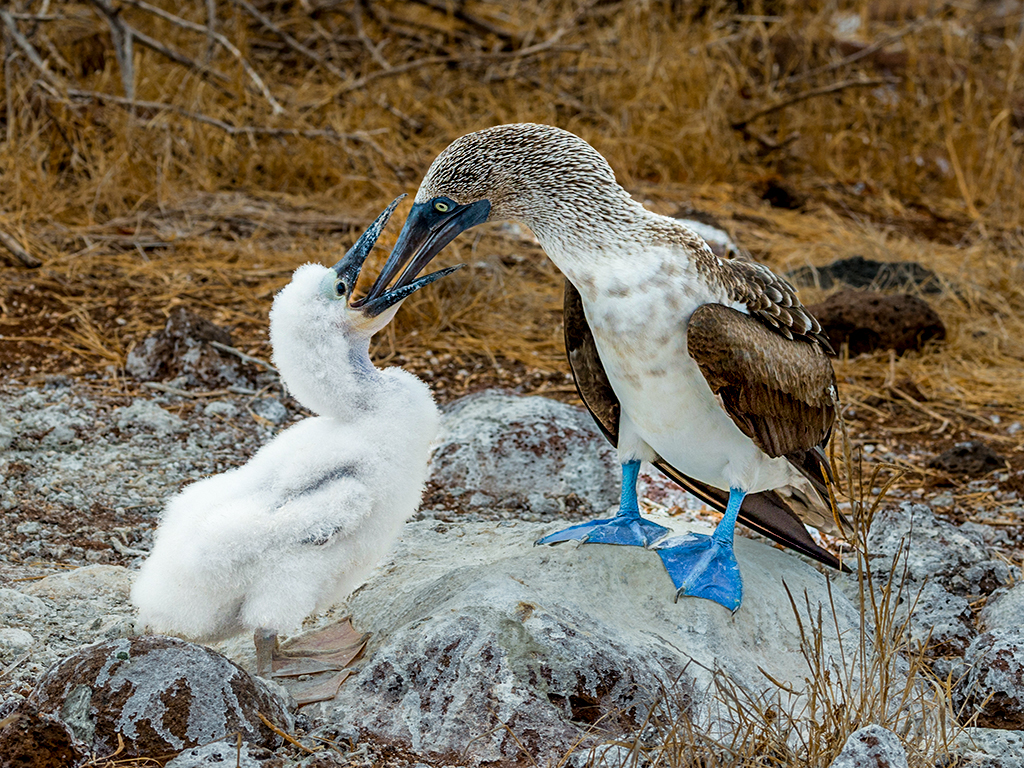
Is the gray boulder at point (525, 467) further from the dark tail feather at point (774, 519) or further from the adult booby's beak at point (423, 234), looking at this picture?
the adult booby's beak at point (423, 234)

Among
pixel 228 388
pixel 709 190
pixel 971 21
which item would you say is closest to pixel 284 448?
pixel 228 388

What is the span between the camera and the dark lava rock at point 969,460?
15.2ft

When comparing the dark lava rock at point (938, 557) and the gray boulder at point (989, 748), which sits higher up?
the dark lava rock at point (938, 557)

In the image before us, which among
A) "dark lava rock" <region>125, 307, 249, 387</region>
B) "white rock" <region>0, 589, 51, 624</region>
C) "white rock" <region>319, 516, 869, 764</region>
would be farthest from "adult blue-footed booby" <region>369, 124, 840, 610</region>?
"dark lava rock" <region>125, 307, 249, 387</region>

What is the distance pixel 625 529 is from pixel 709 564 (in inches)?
12.8

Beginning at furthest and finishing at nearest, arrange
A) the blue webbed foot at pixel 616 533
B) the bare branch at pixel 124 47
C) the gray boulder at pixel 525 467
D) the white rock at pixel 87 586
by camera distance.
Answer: the bare branch at pixel 124 47, the gray boulder at pixel 525 467, the blue webbed foot at pixel 616 533, the white rock at pixel 87 586

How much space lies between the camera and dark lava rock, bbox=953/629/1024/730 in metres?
2.94

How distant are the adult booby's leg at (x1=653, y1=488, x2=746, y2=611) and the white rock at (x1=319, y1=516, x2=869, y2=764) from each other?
4 cm

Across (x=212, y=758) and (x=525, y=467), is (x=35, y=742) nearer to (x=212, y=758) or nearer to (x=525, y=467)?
(x=212, y=758)

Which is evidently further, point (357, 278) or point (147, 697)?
point (357, 278)

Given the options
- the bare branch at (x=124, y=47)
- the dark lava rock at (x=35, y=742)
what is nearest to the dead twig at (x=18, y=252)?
the bare branch at (x=124, y=47)

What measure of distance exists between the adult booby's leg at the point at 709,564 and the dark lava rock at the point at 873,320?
2.60m

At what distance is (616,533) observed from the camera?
3.37 m

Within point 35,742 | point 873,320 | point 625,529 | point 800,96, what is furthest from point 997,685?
point 800,96
